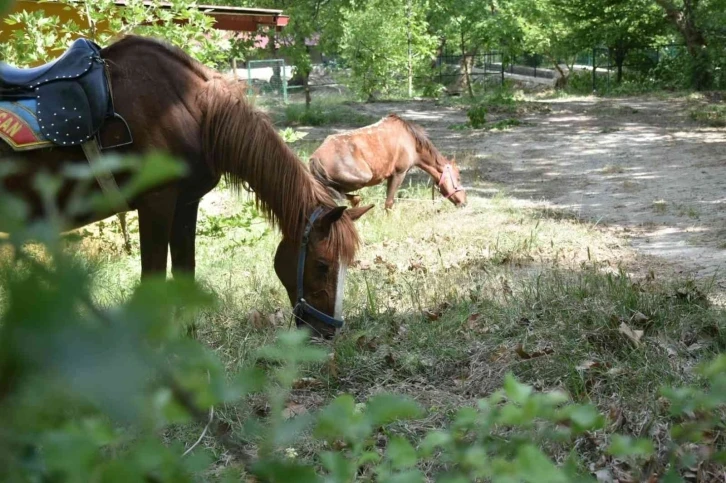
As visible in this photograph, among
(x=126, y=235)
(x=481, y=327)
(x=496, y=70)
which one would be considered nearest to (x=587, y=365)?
(x=481, y=327)

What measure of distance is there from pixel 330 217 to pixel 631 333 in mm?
1684

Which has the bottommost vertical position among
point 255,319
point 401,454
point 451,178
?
point 255,319

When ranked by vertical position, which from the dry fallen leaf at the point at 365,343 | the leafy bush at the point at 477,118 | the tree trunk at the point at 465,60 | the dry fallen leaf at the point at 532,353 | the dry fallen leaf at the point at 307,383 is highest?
the tree trunk at the point at 465,60

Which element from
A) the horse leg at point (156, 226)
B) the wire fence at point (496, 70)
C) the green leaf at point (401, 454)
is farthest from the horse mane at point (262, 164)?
the wire fence at point (496, 70)

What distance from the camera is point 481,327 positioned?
444cm

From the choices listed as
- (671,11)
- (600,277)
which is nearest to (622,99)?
(671,11)

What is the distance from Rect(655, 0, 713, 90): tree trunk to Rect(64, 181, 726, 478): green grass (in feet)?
56.0

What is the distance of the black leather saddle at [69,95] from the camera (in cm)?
397

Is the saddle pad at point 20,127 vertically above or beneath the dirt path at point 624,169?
above

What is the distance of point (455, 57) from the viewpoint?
33.7 metres

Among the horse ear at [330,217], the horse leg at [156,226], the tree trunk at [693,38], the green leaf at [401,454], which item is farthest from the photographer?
the tree trunk at [693,38]

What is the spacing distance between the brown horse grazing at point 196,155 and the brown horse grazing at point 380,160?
3.78 metres

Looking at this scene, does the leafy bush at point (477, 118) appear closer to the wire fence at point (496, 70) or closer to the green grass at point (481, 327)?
the wire fence at point (496, 70)

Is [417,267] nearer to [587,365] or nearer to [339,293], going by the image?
[339,293]
